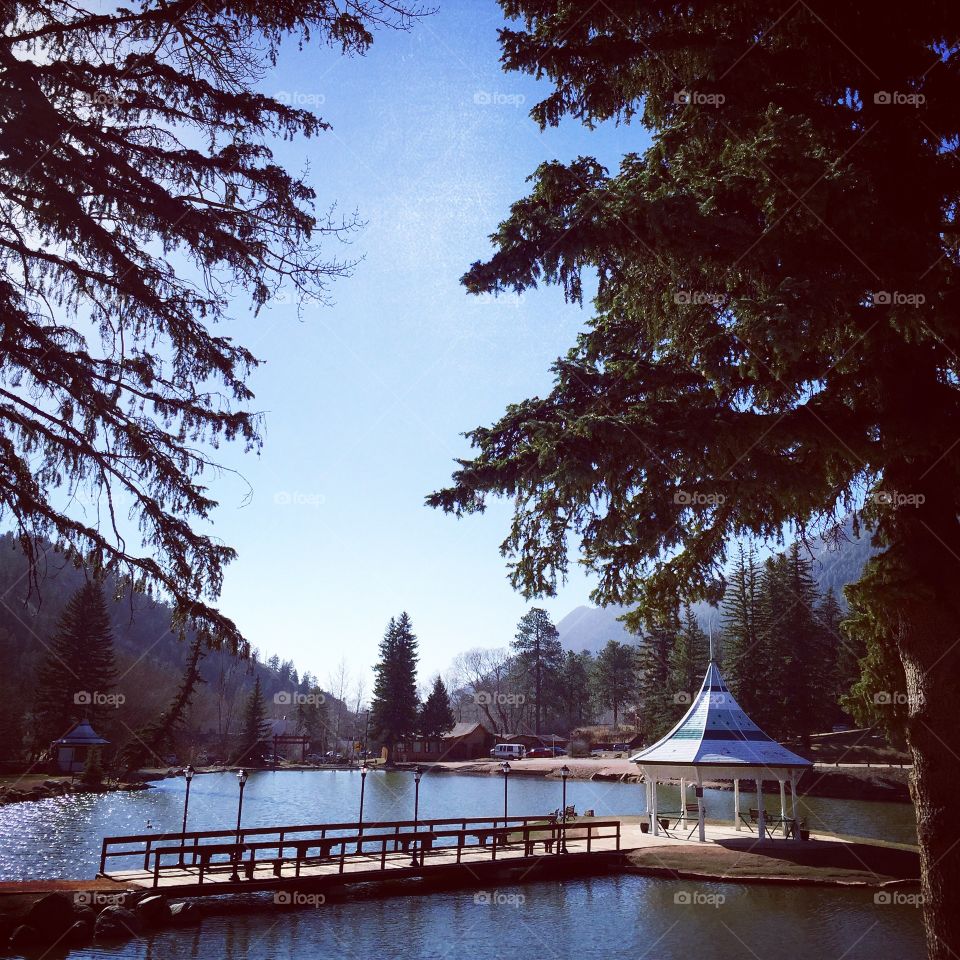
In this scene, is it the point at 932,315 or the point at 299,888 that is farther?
the point at 299,888

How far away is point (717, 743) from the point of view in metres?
27.7

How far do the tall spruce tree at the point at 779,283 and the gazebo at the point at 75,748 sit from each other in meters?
53.6

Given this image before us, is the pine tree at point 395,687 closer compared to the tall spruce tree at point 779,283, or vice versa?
the tall spruce tree at point 779,283

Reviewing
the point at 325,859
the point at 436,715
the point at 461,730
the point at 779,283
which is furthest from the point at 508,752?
the point at 779,283

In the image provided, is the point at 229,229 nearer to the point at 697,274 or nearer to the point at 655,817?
the point at 697,274

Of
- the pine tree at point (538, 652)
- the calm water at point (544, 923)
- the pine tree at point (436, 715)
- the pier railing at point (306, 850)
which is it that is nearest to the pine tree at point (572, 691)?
the pine tree at point (538, 652)

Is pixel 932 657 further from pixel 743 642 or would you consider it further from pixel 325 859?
pixel 743 642

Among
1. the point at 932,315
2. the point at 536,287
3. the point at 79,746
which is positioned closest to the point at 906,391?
the point at 932,315

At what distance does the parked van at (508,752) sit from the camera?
3157 inches

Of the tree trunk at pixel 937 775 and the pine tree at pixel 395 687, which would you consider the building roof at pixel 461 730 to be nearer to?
the pine tree at pixel 395 687

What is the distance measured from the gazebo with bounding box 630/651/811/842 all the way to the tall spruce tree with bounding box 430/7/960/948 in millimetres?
18268

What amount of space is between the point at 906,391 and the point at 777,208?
2.65 meters

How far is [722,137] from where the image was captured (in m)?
9.59

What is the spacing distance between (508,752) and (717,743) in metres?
56.7
